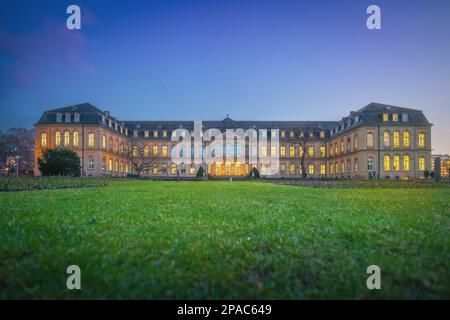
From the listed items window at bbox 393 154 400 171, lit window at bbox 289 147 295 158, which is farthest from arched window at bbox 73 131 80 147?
window at bbox 393 154 400 171

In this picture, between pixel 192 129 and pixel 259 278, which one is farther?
pixel 192 129

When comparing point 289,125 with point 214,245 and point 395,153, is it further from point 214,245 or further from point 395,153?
point 214,245

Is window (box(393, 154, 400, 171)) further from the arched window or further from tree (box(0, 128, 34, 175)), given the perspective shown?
tree (box(0, 128, 34, 175))

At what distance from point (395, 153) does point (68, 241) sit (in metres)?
51.9

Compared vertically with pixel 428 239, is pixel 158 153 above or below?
above

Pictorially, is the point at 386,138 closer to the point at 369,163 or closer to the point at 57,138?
the point at 369,163

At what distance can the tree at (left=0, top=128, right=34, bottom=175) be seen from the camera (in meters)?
56.1

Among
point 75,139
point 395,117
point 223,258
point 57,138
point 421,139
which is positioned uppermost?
point 395,117

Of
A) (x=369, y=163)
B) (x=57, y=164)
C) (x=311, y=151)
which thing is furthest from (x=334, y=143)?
(x=57, y=164)

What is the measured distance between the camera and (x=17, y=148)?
59281 millimetres
